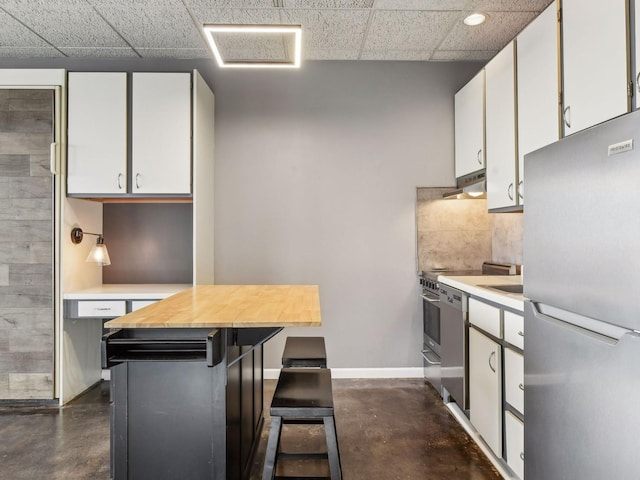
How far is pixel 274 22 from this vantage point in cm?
288

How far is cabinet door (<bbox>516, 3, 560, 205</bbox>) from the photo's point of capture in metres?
2.05

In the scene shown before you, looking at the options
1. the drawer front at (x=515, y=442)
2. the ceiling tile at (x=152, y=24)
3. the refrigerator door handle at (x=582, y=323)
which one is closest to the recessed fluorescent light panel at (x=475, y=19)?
the ceiling tile at (x=152, y=24)

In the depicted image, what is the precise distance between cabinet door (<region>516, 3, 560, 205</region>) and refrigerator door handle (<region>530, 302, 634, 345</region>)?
104 cm

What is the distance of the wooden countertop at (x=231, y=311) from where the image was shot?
1495 mm

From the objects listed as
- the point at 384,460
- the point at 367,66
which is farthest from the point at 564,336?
the point at 367,66

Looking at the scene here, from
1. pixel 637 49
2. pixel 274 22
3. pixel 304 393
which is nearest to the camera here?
pixel 637 49

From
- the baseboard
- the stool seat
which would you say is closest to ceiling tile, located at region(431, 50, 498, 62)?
the baseboard

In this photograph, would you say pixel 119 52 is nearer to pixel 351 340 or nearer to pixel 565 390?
pixel 351 340

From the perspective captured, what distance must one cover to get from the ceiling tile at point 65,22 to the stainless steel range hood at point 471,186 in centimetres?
293

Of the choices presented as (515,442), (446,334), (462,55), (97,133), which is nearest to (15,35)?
(97,133)

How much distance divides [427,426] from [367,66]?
2.94m

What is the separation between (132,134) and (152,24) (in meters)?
0.81

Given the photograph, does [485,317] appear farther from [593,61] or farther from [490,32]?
[490,32]

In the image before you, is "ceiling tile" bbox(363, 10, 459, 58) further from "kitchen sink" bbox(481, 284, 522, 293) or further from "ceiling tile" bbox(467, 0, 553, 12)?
"kitchen sink" bbox(481, 284, 522, 293)
